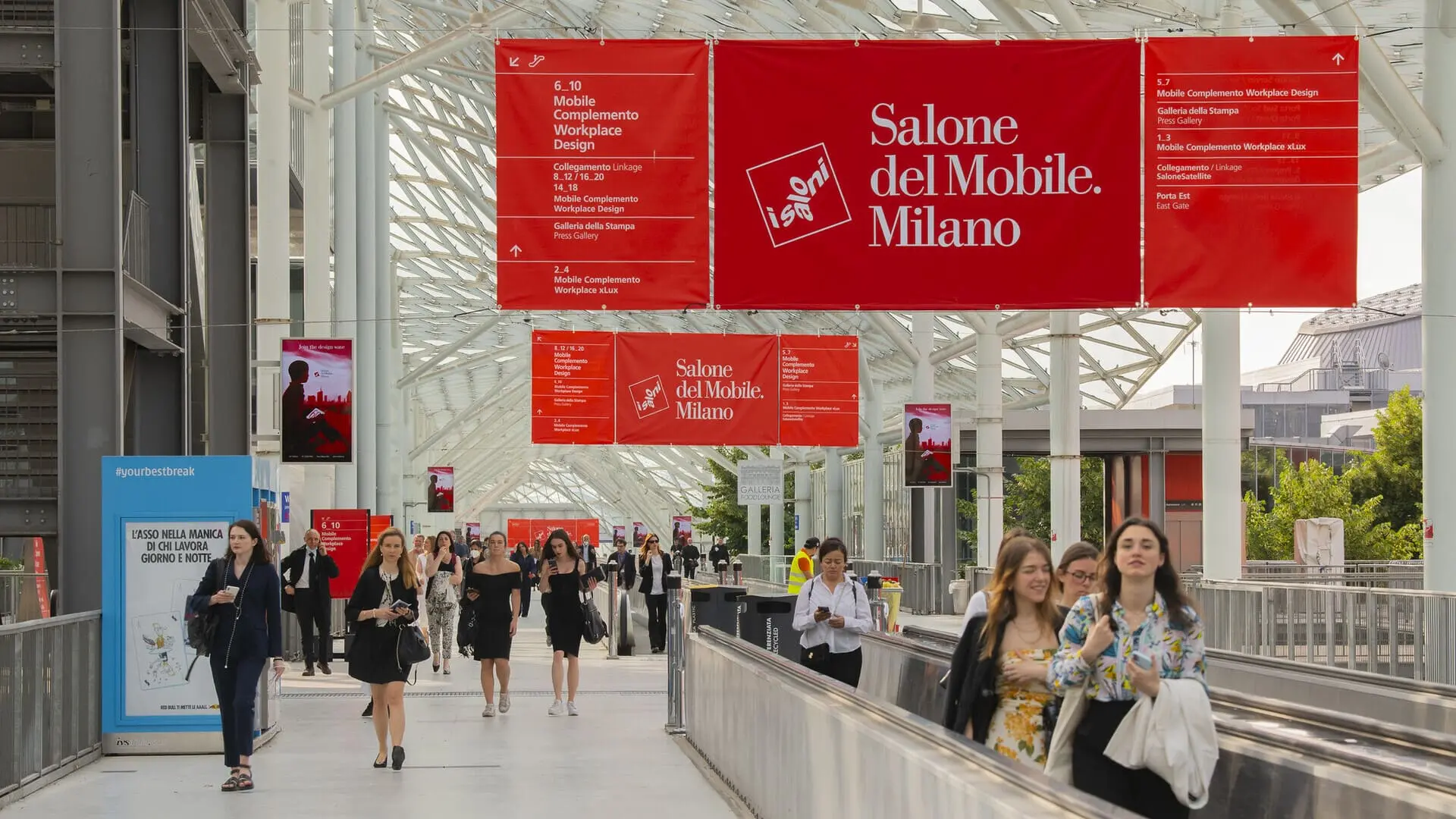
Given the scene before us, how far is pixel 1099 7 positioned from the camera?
28.2m

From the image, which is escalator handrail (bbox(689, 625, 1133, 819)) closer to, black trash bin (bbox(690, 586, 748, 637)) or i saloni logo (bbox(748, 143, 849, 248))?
i saloni logo (bbox(748, 143, 849, 248))

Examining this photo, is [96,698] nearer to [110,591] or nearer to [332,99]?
[110,591]

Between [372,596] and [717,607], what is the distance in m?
5.77

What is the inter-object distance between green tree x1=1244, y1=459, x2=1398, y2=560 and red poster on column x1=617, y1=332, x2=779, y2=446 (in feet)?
59.3

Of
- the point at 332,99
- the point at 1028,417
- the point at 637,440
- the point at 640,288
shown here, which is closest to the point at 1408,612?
the point at 640,288

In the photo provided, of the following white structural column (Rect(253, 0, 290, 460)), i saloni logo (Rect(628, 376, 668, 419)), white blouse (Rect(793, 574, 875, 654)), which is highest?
white structural column (Rect(253, 0, 290, 460))

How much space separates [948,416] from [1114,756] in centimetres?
2925

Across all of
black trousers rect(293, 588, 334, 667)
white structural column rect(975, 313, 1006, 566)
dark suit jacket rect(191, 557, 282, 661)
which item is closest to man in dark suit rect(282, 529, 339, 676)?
black trousers rect(293, 588, 334, 667)

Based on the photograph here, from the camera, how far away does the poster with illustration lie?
34.7 meters

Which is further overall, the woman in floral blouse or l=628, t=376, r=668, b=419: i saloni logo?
l=628, t=376, r=668, b=419: i saloni logo

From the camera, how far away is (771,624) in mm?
17312

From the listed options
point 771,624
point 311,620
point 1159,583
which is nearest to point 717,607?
point 771,624

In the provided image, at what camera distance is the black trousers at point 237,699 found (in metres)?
11.7

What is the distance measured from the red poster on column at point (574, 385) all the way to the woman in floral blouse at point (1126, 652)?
1010 inches
